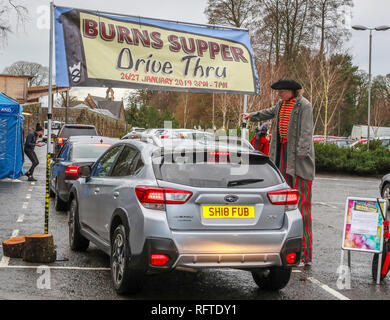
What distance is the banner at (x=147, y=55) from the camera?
8344 millimetres

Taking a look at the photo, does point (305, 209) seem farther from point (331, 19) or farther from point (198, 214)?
point (331, 19)

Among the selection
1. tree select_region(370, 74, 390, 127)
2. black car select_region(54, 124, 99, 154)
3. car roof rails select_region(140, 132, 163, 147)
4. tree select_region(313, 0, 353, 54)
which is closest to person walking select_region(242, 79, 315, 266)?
car roof rails select_region(140, 132, 163, 147)

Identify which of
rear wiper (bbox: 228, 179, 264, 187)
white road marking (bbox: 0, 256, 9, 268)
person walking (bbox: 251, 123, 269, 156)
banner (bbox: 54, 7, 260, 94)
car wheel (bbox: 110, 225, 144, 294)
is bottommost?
white road marking (bbox: 0, 256, 9, 268)

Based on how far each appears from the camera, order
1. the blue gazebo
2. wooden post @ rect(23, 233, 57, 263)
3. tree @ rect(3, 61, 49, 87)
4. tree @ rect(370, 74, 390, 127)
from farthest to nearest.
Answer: tree @ rect(3, 61, 49, 87)
tree @ rect(370, 74, 390, 127)
the blue gazebo
wooden post @ rect(23, 233, 57, 263)

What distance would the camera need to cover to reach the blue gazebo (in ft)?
59.5

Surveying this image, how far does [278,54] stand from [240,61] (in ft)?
125

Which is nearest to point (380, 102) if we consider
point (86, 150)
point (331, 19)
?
point (331, 19)

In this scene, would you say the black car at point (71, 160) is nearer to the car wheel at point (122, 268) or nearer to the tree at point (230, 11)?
the car wheel at point (122, 268)

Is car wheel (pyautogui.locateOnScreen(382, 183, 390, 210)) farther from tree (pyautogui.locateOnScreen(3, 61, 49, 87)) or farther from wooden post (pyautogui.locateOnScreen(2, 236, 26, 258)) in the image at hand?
tree (pyautogui.locateOnScreen(3, 61, 49, 87))

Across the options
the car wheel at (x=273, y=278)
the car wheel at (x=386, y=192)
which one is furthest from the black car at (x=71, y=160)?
the car wheel at (x=386, y=192)

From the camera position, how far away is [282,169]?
25.9ft

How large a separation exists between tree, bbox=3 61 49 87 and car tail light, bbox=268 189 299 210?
8911cm

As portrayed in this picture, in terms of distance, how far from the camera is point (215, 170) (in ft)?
18.7

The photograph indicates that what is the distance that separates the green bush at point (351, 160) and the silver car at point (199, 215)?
21.4 m
